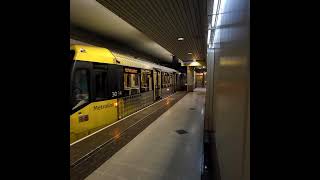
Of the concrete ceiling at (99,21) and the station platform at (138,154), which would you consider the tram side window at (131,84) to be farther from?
the concrete ceiling at (99,21)

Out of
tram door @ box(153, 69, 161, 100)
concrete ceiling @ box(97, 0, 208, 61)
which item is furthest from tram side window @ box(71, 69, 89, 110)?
tram door @ box(153, 69, 161, 100)

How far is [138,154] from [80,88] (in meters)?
2.12

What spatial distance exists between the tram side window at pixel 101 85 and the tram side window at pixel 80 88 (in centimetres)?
34

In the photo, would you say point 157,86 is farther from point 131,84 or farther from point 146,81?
point 131,84

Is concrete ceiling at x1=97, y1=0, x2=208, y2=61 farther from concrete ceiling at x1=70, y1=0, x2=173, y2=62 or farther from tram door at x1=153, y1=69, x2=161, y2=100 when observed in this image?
tram door at x1=153, y1=69, x2=161, y2=100

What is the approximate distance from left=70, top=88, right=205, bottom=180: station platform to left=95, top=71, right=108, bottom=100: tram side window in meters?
0.88

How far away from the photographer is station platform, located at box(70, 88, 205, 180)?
2625 millimetres

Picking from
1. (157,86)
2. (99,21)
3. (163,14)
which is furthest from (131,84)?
(157,86)

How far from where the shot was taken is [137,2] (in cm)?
324

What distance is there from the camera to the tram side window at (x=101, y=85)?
4.52 m
